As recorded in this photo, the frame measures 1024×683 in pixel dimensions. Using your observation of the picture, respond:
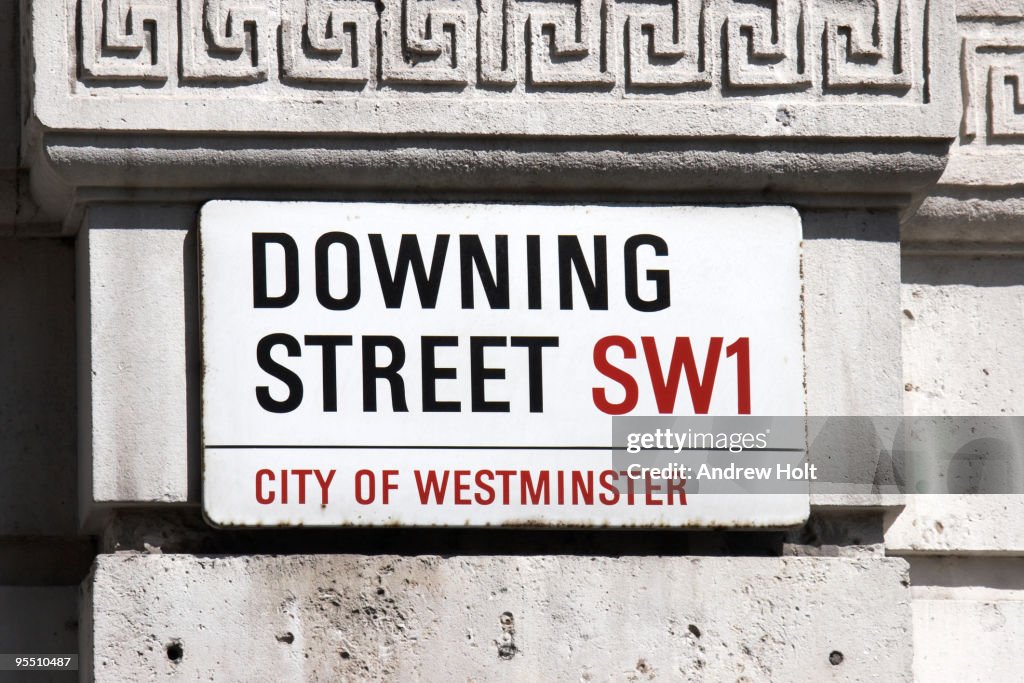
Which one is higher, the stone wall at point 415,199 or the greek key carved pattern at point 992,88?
the greek key carved pattern at point 992,88

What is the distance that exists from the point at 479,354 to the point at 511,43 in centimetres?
52

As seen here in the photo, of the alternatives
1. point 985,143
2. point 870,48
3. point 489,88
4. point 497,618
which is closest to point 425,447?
point 497,618

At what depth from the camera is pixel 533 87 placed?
2885 millimetres

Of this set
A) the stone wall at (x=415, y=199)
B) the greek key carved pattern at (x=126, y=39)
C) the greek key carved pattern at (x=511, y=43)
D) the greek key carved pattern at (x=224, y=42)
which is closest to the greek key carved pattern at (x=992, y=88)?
the stone wall at (x=415, y=199)

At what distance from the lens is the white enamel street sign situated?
278 cm

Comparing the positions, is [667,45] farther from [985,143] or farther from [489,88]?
[985,143]

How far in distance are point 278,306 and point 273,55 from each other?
0.41m

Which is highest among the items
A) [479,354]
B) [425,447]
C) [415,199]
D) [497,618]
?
[415,199]

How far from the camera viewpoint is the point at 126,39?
2801 mm

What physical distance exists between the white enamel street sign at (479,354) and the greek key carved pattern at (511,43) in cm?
22

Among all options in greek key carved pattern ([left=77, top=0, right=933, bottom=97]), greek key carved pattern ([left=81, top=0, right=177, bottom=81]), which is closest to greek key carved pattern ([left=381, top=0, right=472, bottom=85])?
greek key carved pattern ([left=77, top=0, right=933, bottom=97])

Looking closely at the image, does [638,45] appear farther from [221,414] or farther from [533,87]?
[221,414]

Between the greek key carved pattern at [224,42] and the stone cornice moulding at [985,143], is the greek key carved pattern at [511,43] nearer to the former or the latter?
the greek key carved pattern at [224,42]

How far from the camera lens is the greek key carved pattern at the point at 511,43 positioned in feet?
9.23
